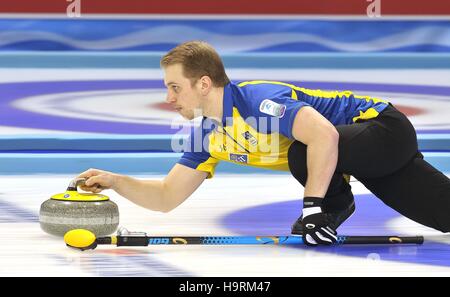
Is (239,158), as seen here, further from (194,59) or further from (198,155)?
(194,59)

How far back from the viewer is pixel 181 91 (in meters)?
4.07

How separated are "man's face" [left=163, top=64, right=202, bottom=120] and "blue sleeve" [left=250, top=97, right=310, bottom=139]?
19 cm

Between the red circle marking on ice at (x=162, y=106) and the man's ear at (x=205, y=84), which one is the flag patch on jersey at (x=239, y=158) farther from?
the red circle marking on ice at (x=162, y=106)

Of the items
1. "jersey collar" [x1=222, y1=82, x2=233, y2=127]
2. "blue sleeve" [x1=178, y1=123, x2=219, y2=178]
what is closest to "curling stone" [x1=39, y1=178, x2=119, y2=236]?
"blue sleeve" [x1=178, y1=123, x2=219, y2=178]

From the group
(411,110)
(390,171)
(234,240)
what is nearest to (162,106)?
(411,110)

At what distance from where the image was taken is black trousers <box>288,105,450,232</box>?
4.12 metres

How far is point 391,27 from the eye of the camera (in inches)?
404

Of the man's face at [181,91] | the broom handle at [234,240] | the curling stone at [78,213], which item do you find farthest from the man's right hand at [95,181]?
the man's face at [181,91]

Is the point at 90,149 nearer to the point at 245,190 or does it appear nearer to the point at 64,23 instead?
the point at 245,190

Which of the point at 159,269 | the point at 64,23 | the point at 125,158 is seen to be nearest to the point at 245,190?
the point at 125,158

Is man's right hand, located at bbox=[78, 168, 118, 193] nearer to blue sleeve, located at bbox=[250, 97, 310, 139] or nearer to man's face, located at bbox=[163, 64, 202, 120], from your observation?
man's face, located at bbox=[163, 64, 202, 120]

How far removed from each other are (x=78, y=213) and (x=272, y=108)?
28.7 inches

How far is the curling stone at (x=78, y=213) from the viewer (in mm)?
4059

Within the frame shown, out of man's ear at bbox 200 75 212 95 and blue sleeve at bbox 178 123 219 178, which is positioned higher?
man's ear at bbox 200 75 212 95
